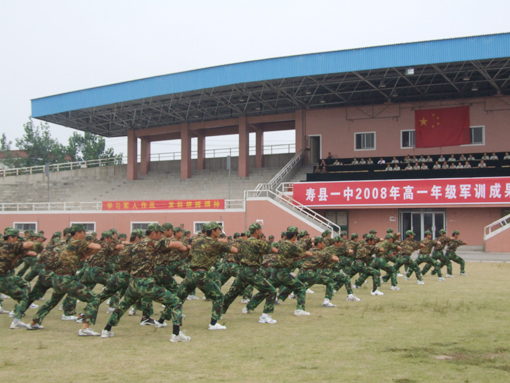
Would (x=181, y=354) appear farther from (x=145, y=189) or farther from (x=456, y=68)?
(x=145, y=189)

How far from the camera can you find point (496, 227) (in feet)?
92.8

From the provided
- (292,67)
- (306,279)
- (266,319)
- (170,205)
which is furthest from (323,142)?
(266,319)

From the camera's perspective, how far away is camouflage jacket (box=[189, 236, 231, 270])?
29.1 feet

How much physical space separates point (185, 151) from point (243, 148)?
5.23 metres

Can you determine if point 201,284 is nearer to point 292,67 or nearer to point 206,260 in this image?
point 206,260

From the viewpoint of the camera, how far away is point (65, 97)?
37594mm

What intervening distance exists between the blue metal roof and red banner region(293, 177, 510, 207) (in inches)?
253

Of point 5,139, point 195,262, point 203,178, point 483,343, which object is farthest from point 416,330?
point 5,139

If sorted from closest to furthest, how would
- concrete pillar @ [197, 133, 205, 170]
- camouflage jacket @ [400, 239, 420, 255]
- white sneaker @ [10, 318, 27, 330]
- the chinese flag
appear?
white sneaker @ [10, 318, 27, 330] → camouflage jacket @ [400, 239, 420, 255] → the chinese flag → concrete pillar @ [197, 133, 205, 170]

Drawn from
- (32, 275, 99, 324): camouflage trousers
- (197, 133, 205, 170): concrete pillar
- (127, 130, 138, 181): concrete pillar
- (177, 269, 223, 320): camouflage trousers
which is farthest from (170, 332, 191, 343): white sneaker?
(127, 130, 138, 181): concrete pillar

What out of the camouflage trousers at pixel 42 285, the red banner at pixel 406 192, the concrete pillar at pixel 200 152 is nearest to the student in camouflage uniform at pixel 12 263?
the camouflage trousers at pixel 42 285

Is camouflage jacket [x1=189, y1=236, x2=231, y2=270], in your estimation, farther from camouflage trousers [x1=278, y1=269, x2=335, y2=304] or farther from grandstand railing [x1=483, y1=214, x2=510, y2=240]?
grandstand railing [x1=483, y1=214, x2=510, y2=240]

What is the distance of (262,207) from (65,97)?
59.9 ft

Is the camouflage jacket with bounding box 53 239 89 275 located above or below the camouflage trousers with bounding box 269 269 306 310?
above
